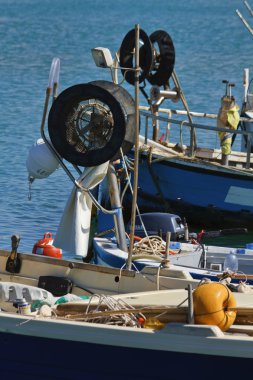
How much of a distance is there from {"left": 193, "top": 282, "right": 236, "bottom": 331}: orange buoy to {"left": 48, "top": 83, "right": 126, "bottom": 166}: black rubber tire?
2.97 m

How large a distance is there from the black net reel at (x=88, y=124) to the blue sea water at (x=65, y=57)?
489 centimetres

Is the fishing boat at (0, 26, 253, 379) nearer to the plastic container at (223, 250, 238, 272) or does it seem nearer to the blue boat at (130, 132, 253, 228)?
the plastic container at (223, 250, 238, 272)

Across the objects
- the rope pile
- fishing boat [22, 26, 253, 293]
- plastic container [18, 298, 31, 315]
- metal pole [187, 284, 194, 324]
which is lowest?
the rope pile

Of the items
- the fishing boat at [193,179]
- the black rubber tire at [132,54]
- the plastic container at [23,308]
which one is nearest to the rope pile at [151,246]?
the plastic container at [23,308]

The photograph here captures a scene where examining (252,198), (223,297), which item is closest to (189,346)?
(223,297)

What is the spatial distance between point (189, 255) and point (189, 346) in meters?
4.70

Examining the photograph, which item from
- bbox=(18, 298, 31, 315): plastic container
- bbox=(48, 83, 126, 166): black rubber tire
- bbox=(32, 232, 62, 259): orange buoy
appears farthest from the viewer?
bbox=(32, 232, 62, 259): orange buoy

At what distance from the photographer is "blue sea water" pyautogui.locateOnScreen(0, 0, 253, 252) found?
2158 cm

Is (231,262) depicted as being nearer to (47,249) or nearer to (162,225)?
(162,225)

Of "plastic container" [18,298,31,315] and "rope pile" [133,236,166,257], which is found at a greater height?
"plastic container" [18,298,31,315]

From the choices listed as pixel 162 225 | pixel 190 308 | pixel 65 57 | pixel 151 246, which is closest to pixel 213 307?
pixel 190 308

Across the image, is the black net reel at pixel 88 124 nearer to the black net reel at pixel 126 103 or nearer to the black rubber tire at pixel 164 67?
the black net reel at pixel 126 103

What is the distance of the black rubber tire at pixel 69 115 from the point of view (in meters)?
12.7

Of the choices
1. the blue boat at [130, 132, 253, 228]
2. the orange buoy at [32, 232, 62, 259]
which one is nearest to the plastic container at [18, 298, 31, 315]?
the orange buoy at [32, 232, 62, 259]
